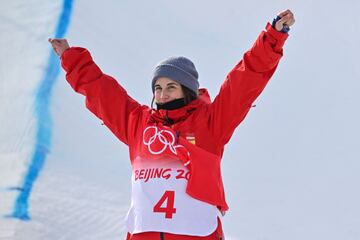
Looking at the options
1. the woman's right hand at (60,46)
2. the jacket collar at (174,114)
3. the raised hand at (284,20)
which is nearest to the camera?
the raised hand at (284,20)

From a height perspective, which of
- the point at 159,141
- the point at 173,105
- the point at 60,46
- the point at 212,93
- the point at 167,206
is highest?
the point at 212,93

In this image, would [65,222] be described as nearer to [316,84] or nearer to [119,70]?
[119,70]

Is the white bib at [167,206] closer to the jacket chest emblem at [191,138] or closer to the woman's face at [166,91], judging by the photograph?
the jacket chest emblem at [191,138]

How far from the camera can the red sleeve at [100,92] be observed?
1597 millimetres

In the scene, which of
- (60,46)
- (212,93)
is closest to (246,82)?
(60,46)

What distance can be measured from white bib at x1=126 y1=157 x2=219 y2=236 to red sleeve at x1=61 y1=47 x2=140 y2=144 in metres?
0.18

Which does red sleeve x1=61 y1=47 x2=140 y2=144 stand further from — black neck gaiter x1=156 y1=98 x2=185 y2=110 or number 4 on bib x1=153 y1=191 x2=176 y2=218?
number 4 on bib x1=153 y1=191 x2=176 y2=218

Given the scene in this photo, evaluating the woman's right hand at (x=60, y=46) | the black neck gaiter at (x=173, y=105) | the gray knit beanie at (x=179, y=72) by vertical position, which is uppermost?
the woman's right hand at (x=60, y=46)

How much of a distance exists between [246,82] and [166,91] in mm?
219

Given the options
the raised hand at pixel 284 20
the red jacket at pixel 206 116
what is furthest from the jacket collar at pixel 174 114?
the raised hand at pixel 284 20

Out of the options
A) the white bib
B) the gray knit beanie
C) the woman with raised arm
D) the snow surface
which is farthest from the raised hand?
the snow surface

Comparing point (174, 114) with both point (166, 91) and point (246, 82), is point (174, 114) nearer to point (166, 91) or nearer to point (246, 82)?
point (166, 91)

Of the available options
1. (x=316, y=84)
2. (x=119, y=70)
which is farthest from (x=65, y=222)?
(x=316, y=84)

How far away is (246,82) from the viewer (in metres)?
1.44
